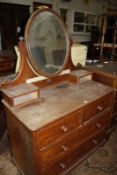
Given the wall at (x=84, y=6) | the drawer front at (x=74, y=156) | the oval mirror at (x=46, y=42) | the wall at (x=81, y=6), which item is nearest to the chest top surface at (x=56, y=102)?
the oval mirror at (x=46, y=42)

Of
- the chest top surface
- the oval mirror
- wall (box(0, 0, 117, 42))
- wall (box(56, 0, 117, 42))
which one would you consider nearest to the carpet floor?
the chest top surface

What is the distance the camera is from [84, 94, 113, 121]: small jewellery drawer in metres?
1.25

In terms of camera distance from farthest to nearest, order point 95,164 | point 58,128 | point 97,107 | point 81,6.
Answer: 1. point 81,6
2. point 95,164
3. point 97,107
4. point 58,128

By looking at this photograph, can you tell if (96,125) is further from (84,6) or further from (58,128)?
(84,6)

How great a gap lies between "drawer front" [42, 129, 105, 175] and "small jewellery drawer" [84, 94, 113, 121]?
29cm

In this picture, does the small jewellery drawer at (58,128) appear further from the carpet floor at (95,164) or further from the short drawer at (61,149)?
the carpet floor at (95,164)

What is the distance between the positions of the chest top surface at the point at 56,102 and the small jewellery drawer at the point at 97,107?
0.05 m

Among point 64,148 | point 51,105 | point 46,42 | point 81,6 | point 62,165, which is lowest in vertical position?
point 62,165

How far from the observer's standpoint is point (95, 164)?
5.07 ft

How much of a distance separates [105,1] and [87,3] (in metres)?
1.09

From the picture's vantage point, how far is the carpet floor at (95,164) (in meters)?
1.45

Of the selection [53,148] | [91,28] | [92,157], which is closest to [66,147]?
[53,148]

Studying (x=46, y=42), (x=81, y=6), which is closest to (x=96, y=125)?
(x=46, y=42)

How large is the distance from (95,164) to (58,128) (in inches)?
30.9
